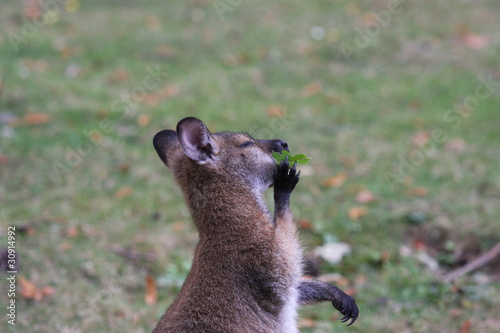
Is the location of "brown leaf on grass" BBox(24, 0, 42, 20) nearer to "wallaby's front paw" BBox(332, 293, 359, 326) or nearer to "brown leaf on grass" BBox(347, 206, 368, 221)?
"brown leaf on grass" BBox(347, 206, 368, 221)

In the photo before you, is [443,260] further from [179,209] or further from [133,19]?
[133,19]

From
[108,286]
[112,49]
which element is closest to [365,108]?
[112,49]

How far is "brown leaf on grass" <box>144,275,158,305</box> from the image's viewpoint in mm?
4398

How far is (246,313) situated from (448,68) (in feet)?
21.7

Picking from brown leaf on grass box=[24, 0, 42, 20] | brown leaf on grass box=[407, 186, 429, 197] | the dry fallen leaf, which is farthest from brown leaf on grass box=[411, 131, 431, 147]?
brown leaf on grass box=[24, 0, 42, 20]

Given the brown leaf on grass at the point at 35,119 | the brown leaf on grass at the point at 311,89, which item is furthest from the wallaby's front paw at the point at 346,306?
the brown leaf on grass at the point at 311,89

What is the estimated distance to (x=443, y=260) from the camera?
15.8 feet

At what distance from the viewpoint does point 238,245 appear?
2.85m

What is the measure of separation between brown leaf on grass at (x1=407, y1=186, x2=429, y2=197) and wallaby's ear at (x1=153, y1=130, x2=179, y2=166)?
3015 millimetres

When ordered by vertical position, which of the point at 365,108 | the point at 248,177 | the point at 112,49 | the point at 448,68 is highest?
the point at 448,68

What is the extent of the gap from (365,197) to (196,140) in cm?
307

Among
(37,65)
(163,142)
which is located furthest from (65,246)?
(37,65)

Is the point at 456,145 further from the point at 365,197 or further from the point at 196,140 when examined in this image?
the point at 196,140

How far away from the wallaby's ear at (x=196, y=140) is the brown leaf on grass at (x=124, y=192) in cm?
287
